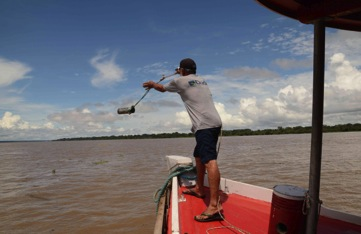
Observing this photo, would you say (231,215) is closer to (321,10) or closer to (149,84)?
(149,84)

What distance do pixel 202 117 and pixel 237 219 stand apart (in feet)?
4.38

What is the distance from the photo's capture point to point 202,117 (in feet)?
11.5

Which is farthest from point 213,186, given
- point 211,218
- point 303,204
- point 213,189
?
point 303,204

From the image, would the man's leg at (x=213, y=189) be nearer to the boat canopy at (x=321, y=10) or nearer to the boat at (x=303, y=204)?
the boat at (x=303, y=204)

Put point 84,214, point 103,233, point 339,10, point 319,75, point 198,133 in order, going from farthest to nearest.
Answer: point 84,214
point 103,233
point 198,133
point 319,75
point 339,10

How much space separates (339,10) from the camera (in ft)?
6.42

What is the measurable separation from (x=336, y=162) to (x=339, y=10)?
531 inches

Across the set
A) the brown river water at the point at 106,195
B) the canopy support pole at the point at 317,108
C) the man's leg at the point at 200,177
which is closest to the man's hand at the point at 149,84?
the man's leg at the point at 200,177

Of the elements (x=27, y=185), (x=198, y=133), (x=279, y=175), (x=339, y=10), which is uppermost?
(x=339, y=10)

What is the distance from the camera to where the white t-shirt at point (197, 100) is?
3.49 m

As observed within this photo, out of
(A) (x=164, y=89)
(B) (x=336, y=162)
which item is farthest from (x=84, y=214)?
(B) (x=336, y=162)

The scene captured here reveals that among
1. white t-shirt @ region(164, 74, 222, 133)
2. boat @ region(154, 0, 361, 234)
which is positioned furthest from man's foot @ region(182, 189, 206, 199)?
white t-shirt @ region(164, 74, 222, 133)

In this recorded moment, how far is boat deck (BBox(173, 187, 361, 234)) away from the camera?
3084mm

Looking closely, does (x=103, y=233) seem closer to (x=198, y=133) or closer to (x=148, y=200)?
(x=148, y=200)
